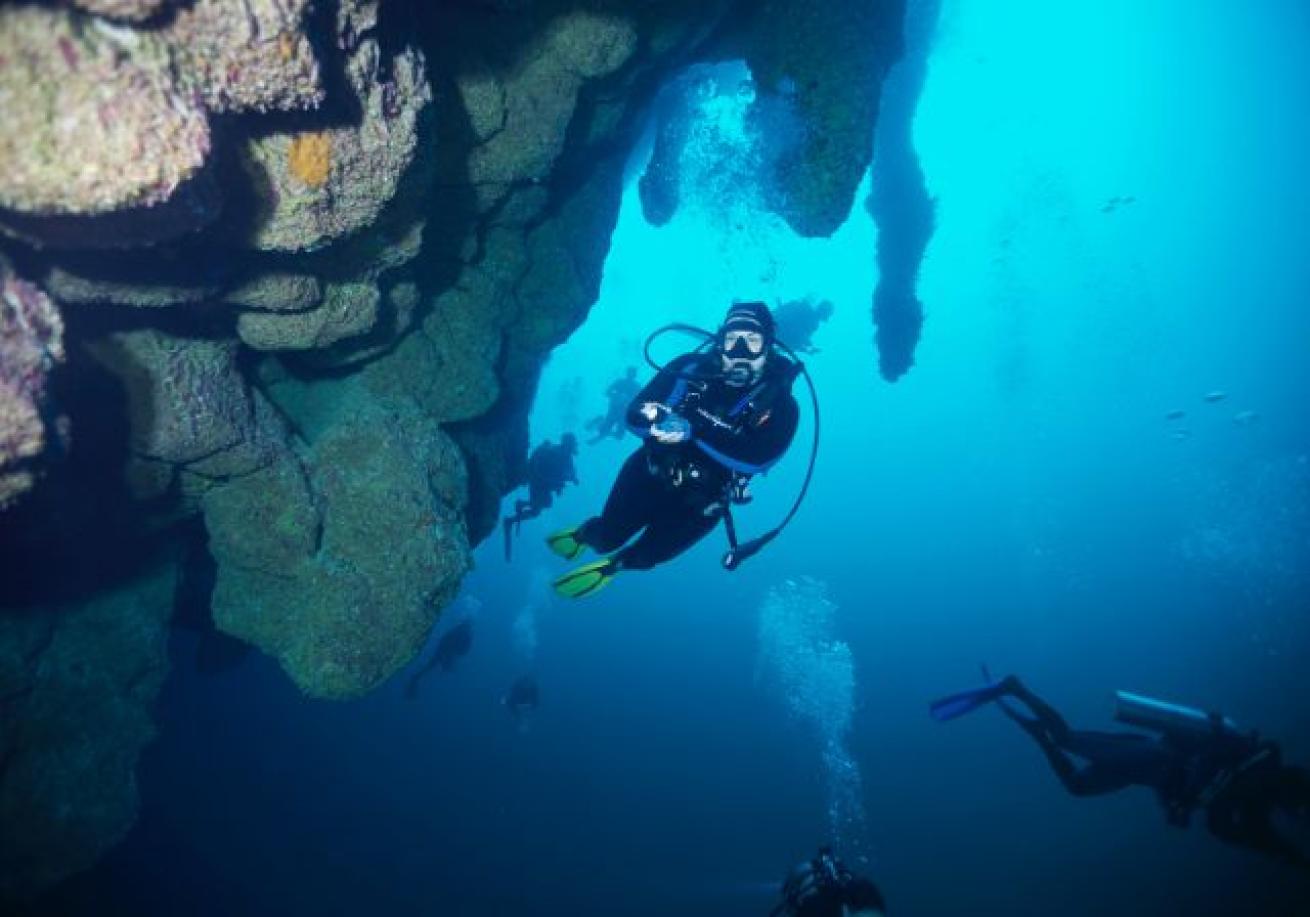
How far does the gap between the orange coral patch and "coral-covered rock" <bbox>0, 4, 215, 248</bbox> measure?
2.06 ft

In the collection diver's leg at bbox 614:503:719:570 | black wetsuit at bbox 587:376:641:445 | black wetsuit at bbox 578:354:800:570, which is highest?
black wetsuit at bbox 578:354:800:570

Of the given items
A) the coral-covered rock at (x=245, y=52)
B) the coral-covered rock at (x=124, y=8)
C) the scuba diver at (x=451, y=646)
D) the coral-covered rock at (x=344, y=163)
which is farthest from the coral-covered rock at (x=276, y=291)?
the scuba diver at (x=451, y=646)

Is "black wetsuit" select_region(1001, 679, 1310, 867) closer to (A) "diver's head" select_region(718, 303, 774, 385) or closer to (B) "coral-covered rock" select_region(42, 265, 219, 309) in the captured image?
(A) "diver's head" select_region(718, 303, 774, 385)

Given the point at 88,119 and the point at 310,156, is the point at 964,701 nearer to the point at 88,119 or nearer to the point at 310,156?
the point at 310,156

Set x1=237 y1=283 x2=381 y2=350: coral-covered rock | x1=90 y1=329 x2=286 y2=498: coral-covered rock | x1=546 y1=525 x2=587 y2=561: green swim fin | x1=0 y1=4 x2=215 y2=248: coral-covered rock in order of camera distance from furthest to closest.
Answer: x1=546 y1=525 x2=587 y2=561: green swim fin
x1=237 y1=283 x2=381 y2=350: coral-covered rock
x1=90 y1=329 x2=286 y2=498: coral-covered rock
x1=0 y1=4 x2=215 y2=248: coral-covered rock

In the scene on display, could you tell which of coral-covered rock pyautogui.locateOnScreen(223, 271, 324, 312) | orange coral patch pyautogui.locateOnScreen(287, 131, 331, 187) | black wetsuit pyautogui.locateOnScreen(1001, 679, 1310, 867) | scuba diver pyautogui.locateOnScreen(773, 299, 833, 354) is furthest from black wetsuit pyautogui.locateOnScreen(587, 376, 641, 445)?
orange coral patch pyautogui.locateOnScreen(287, 131, 331, 187)

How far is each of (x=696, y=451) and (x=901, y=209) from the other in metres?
10.9

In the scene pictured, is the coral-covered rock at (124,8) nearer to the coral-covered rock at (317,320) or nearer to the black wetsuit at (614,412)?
the coral-covered rock at (317,320)

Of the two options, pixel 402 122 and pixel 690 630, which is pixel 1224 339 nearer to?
pixel 690 630

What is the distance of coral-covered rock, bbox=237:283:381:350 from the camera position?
4.11 metres

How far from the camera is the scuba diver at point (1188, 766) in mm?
6645

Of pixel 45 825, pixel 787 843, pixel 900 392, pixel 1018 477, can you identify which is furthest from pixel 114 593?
pixel 900 392

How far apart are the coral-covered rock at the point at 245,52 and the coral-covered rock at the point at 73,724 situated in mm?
4905

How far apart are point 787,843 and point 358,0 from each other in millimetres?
20720
